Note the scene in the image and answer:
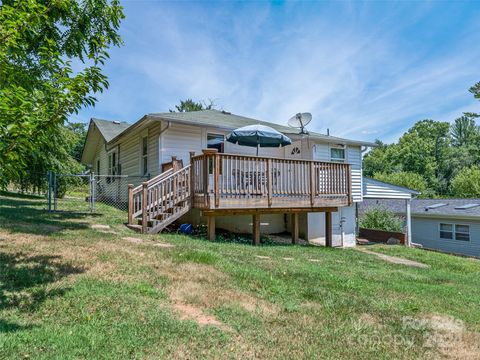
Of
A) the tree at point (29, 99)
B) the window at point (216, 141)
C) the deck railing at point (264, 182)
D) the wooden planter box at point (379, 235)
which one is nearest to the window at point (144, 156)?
the window at point (216, 141)

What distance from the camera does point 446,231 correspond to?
18406mm

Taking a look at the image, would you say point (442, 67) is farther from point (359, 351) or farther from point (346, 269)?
point (359, 351)

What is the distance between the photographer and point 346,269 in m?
6.35

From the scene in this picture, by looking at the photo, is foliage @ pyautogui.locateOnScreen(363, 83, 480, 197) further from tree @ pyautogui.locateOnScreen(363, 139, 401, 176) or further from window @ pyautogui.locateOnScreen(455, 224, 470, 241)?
window @ pyautogui.locateOnScreen(455, 224, 470, 241)

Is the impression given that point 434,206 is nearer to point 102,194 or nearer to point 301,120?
point 301,120

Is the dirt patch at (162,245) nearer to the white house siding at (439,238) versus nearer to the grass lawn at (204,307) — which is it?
the grass lawn at (204,307)

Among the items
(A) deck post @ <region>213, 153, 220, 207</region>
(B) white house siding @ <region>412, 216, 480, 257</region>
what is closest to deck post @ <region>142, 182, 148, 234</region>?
(A) deck post @ <region>213, 153, 220, 207</region>

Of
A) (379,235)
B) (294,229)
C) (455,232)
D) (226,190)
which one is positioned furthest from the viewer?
(455,232)

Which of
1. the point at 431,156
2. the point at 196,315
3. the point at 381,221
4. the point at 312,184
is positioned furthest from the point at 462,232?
the point at 431,156

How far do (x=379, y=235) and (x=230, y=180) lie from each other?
12.1 meters

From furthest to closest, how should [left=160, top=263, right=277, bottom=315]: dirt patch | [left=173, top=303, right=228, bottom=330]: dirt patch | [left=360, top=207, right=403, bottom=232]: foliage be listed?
[left=360, top=207, right=403, bottom=232]: foliage < [left=160, top=263, right=277, bottom=315]: dirt patch < [left=173, top=303, right=228, bottom=330]: dirt patch

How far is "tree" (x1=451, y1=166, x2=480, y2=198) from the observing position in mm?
30452

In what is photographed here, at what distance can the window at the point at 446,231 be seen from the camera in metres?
18.1

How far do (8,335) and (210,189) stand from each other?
18.7 ft
